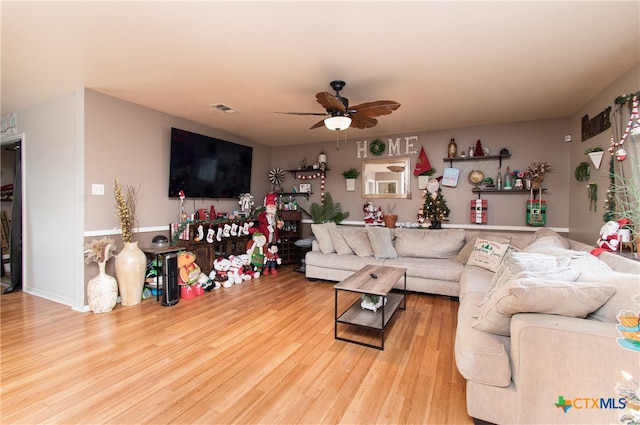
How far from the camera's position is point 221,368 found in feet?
6.57

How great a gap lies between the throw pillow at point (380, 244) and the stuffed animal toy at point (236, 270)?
198 cm

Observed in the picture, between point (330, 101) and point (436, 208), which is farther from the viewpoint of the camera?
point (436, 208)

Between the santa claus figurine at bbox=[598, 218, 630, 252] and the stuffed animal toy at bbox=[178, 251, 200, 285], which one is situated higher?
the santa claus figurine at bbox=[598, 218, 630, 252]

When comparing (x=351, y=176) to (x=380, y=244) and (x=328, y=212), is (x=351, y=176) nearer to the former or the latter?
(x=328, y=212)

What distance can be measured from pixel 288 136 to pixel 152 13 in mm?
3418

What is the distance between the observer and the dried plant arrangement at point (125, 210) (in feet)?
10.5

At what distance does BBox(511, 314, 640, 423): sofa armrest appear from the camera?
118cm

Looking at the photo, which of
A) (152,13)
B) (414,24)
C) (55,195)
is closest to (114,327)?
(55,195)

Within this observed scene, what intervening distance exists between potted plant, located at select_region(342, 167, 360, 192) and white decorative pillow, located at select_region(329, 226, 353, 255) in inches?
46.2

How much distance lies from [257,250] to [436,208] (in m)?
2.99

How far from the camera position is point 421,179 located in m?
4.76

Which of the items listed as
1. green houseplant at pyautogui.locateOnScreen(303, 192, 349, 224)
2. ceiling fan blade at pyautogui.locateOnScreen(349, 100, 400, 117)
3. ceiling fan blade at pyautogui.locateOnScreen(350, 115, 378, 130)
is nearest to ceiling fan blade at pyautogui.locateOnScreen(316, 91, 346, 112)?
ceiling fan blade at pyautogui.locateOnScreen(349, 100, 400, 117)

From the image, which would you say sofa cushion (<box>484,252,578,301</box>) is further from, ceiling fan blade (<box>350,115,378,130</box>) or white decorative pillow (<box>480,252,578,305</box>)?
ceiling fan blade (<box>350,115,378,130</box>)

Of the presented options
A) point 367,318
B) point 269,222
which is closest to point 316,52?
point 367,318
